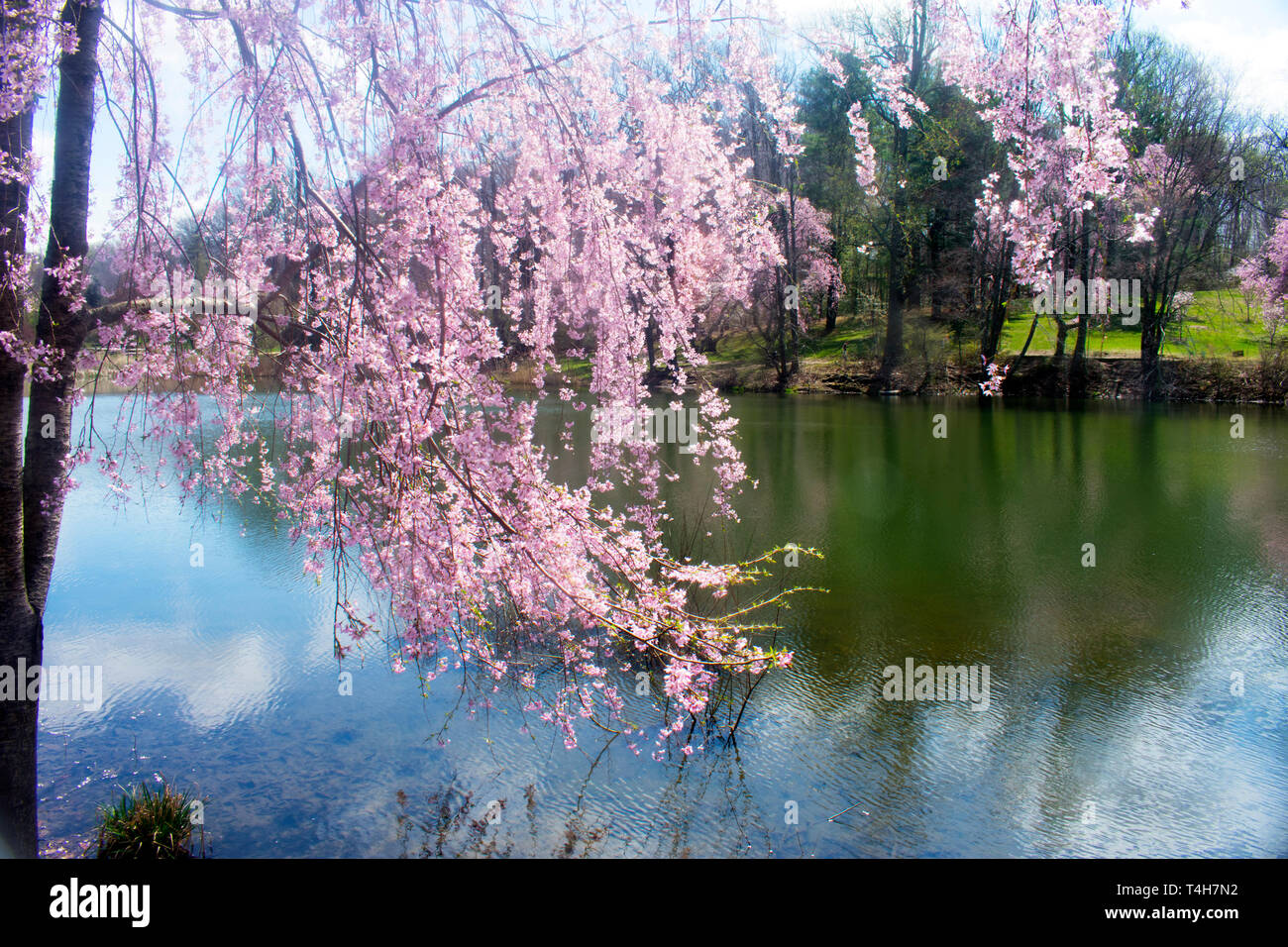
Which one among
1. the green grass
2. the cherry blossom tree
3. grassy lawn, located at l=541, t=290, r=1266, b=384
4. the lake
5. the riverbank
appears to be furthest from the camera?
grassy lawn, located at l=541, t=290, r=1266, b=384

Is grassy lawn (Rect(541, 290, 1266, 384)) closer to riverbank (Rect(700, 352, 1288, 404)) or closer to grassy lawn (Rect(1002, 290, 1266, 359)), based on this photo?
grassy lawn (Rect(1002, 290, 1266, 359))

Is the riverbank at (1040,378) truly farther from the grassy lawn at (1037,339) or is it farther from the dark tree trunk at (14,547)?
the dark tree trunk at (14,547)

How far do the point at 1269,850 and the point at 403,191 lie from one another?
207 inches

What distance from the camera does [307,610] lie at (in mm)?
7914

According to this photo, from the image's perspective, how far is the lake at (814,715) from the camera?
15.0 feet

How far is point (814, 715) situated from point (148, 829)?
4000 mm

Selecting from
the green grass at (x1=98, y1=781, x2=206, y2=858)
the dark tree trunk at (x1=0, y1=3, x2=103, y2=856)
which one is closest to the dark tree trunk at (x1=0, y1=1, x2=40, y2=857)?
the dark tree trunk at (x1=0, y1=3, x2=103, y2=856)

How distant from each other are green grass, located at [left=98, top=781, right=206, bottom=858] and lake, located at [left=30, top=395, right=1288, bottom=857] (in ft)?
0.77

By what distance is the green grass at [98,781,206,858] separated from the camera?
415 centimetres

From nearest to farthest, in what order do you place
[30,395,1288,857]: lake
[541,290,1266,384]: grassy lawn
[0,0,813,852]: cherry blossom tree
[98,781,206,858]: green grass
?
[0,0,813,852]: cherry blossom tree < [98,781,206,858]: green grass < [30,395,1288,857]: lake < [541,290,1266,384]: grassy lawn

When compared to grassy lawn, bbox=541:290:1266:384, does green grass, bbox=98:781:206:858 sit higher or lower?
lower
